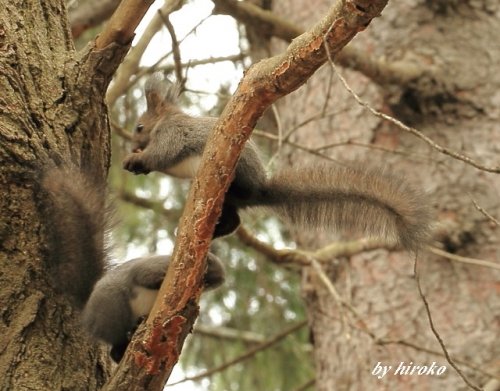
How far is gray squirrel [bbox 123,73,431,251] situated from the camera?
2340 millimetres

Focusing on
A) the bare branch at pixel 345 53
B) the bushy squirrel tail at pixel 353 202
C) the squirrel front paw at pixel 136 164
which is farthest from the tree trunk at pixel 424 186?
the squirrel front paw at pixel 136 164

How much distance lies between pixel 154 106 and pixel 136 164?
1.12 ft

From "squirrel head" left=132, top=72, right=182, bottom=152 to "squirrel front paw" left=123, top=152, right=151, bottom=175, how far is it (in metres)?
0.18

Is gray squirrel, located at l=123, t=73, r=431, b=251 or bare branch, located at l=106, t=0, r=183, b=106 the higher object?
bare branch, located at l=106, t=0, r=183, b=106

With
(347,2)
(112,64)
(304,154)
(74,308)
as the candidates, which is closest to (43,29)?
(112,64)

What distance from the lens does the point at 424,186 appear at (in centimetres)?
344

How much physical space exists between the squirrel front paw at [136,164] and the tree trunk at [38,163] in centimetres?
27

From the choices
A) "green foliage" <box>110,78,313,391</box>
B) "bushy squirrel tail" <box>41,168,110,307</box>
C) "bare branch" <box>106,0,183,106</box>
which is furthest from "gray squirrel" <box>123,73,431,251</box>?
"green foliage" <box>110,78,313,391</box>

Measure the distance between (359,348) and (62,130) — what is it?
1670 mm

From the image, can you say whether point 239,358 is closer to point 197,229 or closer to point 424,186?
point 424,186

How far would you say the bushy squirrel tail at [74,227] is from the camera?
83.7 inches

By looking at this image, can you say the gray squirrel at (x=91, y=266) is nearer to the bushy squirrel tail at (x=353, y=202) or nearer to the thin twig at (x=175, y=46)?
the bushy squirrel tail at (x=353, y=202)

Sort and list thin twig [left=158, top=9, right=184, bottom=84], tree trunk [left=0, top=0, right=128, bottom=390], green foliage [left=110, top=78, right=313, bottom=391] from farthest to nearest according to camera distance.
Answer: green foliage [left=110, top=78, right=313, bottom=391] → thin twig [left=158, top=9, right=184, bottom=84] → tree trunk [left=0, top=0, right=128, bottom=390]

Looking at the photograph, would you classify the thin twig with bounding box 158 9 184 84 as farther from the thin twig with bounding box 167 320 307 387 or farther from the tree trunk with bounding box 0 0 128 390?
the thin twig with bounding box 167 320 307 387
